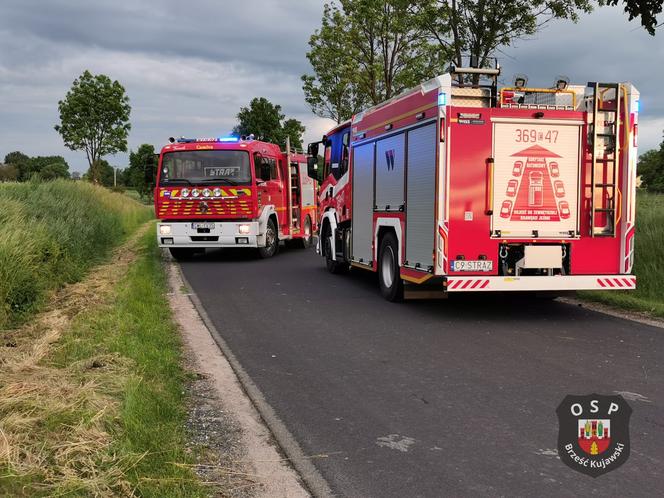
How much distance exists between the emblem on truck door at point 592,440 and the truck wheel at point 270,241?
12.6m

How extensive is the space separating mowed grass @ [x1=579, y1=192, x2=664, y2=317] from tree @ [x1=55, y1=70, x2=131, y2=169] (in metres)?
32.0

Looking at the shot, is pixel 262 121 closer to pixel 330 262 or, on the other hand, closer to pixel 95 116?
pixel 95 116

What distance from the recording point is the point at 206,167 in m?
15.1

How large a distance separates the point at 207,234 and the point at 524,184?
908cm

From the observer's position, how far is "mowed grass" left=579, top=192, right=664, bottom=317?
347 inches

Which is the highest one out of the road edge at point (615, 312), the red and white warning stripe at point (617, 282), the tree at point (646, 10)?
the tree at point (646, 10)

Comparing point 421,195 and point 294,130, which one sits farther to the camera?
point 294,130

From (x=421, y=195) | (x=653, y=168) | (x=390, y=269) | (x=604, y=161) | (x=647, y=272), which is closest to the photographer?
(x=604, y=161)

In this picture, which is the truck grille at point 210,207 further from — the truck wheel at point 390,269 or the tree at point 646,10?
the tree at point 646,10

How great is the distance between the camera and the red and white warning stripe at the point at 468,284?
7.67 m

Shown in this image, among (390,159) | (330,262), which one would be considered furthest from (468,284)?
(330,262)

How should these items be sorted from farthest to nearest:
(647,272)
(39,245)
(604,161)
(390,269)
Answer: (39,245) < (647,272) < (390,269) < (604,161)

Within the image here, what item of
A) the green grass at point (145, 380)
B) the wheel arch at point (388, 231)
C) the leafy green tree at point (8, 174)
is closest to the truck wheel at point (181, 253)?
the green grass at point (145, 380)

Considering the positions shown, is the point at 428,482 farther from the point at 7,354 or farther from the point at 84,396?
the point at 7,354
